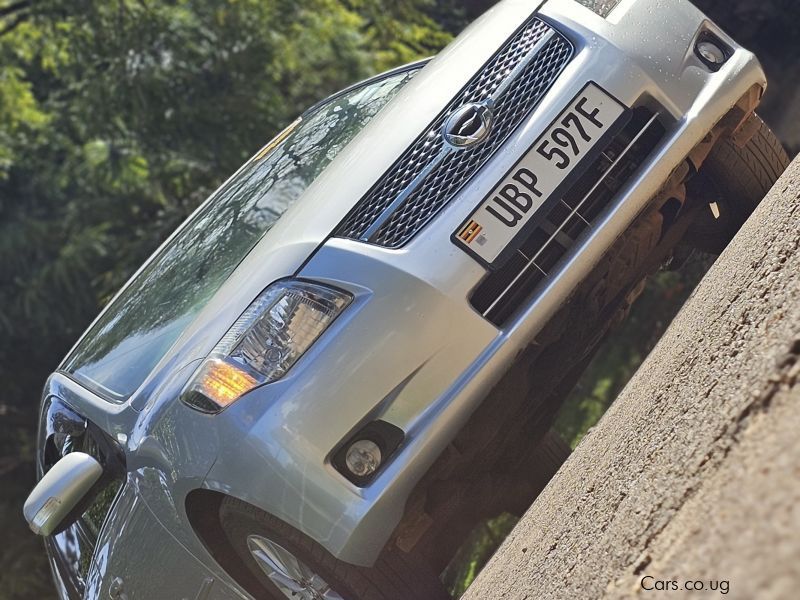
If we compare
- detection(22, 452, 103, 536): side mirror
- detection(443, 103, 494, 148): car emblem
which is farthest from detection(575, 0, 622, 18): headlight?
detection(22, 452, 103, 536): side mirror

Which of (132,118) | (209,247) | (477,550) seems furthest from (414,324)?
(132,118)

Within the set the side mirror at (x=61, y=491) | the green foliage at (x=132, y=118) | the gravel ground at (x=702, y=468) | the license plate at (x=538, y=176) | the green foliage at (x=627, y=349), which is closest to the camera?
the gravel ground at (x=702, y=468)

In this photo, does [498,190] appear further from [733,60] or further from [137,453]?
[137,453]

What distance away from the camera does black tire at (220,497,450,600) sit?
2195 millimetres

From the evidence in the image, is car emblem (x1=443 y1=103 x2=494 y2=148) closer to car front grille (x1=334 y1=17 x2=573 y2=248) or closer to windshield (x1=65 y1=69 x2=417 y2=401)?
car front grille (x1=334 y1=17 x2=573 y2=248)

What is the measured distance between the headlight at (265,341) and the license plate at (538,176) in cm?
39

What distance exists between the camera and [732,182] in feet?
9.00

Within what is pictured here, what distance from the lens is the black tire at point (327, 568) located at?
2.20 meters

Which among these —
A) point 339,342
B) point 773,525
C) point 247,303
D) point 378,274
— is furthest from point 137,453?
point 773,525

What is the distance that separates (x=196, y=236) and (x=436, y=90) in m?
1.11

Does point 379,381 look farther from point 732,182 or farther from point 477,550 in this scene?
point 477,550

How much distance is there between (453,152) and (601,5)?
2.40ft

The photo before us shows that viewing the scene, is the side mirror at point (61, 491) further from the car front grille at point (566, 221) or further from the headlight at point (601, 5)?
the headlight at point (601, 5)

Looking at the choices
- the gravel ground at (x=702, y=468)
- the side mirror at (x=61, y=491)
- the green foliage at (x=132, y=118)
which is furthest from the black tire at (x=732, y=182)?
the green foliage at (x=132, y=118)
